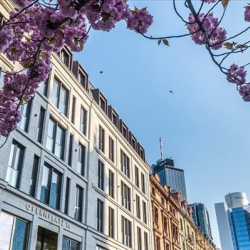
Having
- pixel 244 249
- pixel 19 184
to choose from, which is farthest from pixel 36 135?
pixel 244 249

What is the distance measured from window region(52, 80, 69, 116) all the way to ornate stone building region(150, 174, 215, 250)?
21095 mm

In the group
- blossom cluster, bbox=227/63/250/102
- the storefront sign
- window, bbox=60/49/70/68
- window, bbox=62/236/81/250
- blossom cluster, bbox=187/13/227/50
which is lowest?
blossom cluster, bbox=227/63/250/102

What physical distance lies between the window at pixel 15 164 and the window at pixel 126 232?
631 inches

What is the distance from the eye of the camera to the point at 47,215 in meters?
20.6

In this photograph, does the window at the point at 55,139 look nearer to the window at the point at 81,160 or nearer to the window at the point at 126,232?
the window at the point at 81,160

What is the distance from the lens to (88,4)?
4590mm

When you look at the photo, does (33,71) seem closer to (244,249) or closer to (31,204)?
(31,204)

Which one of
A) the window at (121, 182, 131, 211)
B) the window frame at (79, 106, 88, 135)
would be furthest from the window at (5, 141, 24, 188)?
the window at (121, 182, 131, 211)

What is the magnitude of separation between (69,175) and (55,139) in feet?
9.68

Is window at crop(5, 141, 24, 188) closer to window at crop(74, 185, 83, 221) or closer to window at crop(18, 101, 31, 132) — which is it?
window at crop(18, 101, 31, 132)

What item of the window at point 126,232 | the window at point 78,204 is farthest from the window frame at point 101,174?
the window at point 126,232

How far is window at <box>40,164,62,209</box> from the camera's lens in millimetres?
21172

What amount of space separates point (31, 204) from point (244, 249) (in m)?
207

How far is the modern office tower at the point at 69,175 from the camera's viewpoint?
61.1 ft
